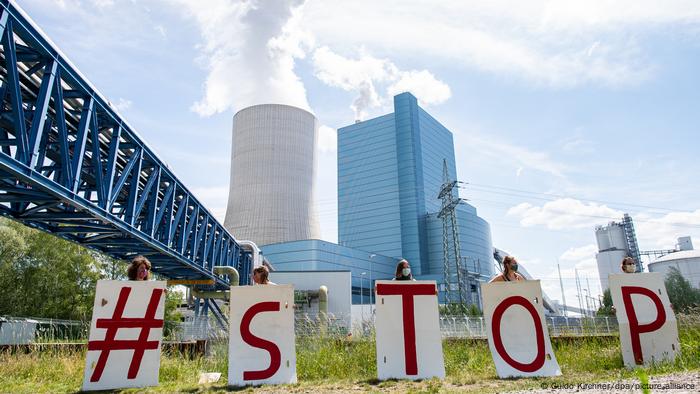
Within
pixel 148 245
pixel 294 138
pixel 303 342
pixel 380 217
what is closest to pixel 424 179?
pixel 380 217

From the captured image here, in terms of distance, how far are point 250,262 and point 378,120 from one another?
210ft

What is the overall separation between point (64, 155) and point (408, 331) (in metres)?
7.39

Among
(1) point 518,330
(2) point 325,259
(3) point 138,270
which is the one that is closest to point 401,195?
(2) point 325,259

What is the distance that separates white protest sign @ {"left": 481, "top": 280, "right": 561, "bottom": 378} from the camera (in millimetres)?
4883

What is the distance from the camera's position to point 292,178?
4056 cm

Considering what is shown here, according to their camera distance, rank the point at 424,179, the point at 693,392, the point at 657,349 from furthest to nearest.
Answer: the point at 424,179 → the point at 657,349 → the point at 693,392

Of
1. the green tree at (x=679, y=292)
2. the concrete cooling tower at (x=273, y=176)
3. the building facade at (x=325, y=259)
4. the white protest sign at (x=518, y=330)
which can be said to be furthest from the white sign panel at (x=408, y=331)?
the green tree at (x=679, y=292)

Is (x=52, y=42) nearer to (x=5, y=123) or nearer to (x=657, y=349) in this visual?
(x=5, y=123)

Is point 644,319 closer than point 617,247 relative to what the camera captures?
Yes

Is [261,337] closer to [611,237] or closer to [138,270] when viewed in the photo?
[138,270]

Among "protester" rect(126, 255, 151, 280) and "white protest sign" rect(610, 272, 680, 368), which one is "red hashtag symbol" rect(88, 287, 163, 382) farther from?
"white protest sign" rect(610, 272, 680, 368)

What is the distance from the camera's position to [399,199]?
79.8 meters

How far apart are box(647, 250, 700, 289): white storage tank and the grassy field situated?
68322 millimetres

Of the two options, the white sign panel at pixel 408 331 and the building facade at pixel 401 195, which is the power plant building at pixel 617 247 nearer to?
the building facade at pixel 401 195
